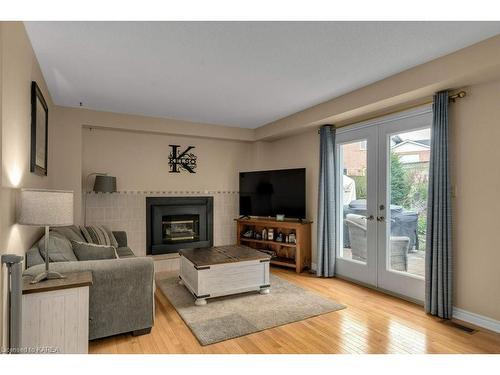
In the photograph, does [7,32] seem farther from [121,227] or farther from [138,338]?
[121,227]

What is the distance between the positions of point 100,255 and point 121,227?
7.26 feet

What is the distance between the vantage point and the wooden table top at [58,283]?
183 centimetres

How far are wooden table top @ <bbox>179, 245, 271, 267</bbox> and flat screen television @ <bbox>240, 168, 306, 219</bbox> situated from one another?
1.20 m

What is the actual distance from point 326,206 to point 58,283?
3368 millimetres

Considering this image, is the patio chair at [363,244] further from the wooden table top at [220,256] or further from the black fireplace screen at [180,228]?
the black fireplace screen at [180,228]

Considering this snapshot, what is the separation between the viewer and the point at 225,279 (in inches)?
132

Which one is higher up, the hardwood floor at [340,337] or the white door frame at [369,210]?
the white door frame at [369,210]

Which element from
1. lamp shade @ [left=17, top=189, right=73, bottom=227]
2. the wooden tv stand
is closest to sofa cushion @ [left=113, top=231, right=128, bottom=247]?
the wooden tv stand

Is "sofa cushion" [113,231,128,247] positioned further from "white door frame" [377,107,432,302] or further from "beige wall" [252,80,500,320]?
"beige wall" [252,80,500,320]

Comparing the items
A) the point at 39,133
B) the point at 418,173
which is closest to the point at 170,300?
the point at 39,133

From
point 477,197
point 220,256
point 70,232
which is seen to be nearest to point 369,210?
point 477,197

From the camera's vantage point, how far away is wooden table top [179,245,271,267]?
3332 mm

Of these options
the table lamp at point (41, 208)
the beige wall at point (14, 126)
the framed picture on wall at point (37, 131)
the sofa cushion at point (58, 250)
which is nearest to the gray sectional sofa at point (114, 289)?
the sofa cushion at point (58, 250)

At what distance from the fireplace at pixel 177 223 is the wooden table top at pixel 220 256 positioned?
4.34 ft
